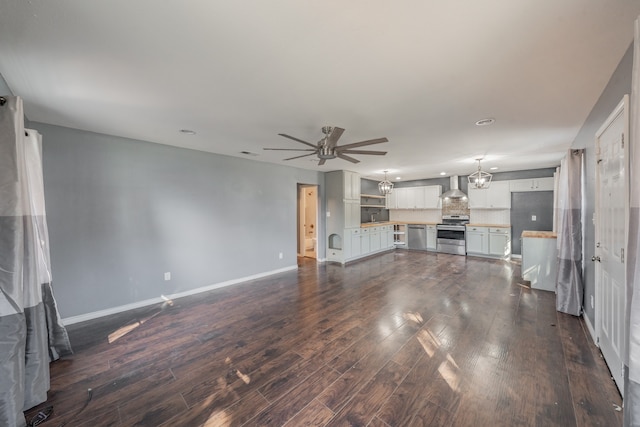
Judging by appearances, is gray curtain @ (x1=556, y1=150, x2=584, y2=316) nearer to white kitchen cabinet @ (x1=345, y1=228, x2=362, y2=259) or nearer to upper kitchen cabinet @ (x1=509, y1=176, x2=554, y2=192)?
upper kitchen cabinet @ (x1=509, y1=176, x2=554, y2=192)

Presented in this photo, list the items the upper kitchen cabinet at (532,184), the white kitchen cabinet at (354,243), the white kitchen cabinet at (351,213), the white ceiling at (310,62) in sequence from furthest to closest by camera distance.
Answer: the white kitchen cabinet at (354,243) → the white kitchen cabinet at (351,213) → the upper kitchen cabinet at (532,184) → the white ceiling at (310,62)

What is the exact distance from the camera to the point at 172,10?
1.27 m

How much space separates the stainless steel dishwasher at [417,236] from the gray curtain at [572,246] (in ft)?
15.4

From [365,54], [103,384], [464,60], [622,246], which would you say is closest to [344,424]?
[103,384]

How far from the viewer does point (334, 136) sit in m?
2.63

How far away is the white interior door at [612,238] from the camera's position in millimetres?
1739

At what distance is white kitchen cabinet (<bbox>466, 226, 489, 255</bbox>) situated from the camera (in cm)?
673

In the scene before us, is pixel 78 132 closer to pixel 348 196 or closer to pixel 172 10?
pixel 172 10

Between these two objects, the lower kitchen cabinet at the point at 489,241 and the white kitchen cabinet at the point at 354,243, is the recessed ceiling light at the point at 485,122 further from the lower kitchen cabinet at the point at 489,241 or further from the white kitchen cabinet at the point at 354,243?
the lower kitchen cabinet at the point at 489,241

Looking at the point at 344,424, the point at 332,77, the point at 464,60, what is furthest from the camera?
the point at 332,77

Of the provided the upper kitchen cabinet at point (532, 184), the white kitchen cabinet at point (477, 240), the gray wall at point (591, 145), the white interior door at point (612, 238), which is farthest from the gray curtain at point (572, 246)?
the upper kitchen cabinet at point (532, 184)

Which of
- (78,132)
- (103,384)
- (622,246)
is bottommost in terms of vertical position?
(103,384)

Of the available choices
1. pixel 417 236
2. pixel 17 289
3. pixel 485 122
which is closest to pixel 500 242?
pixel 417 236

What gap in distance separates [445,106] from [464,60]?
80cm
